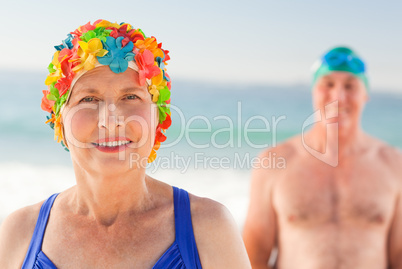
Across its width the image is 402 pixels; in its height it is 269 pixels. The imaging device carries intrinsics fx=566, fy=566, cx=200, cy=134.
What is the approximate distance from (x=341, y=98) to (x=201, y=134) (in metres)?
11.1

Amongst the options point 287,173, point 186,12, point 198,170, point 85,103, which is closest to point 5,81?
point 186,12

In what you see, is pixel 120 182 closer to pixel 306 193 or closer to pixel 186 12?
pixel 306 193

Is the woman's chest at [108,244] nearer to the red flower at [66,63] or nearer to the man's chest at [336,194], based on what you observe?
the red flower at [66,63]

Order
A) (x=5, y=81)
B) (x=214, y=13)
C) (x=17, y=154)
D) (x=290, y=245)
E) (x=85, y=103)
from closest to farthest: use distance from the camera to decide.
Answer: (x=85, y=103)
(x=290, y=245)
(x=17, y=154)
(x=5, y=81)
(x=214, y=13)

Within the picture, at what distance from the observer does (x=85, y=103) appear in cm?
236

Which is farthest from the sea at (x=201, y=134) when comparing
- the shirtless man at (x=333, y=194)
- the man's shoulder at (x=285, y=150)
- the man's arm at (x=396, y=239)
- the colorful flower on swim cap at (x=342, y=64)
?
the colorful flower on swim cap at (x=342, y=64)

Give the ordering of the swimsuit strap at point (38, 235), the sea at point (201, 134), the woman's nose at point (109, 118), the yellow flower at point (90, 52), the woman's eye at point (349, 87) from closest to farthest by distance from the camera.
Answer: the woman's nose at point (109, 118) < the yellow flower at point (90, 52) < the swimsuit strap at point (38, 235) < the woman's eye at point (349, 87) < the sea at point (201, 134)

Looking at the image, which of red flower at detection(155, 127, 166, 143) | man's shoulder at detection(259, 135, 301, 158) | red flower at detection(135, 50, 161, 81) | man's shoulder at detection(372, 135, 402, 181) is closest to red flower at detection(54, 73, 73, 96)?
red flower at detection(135, 50, 161, 81)

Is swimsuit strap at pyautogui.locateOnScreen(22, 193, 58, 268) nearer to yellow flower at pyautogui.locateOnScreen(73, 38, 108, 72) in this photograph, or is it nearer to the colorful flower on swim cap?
yellow flower at pyautogui.locateOnScreen(73, 38, 108, 72)

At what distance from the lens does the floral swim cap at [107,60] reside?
7.75ft

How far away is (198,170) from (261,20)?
7.95 meters

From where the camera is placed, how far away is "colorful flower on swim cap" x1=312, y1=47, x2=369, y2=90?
430 cm

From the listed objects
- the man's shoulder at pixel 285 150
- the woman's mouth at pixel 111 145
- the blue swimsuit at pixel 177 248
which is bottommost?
the blue swimsuit at pixel 177 248

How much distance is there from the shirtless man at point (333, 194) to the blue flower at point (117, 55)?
7.13 ft
